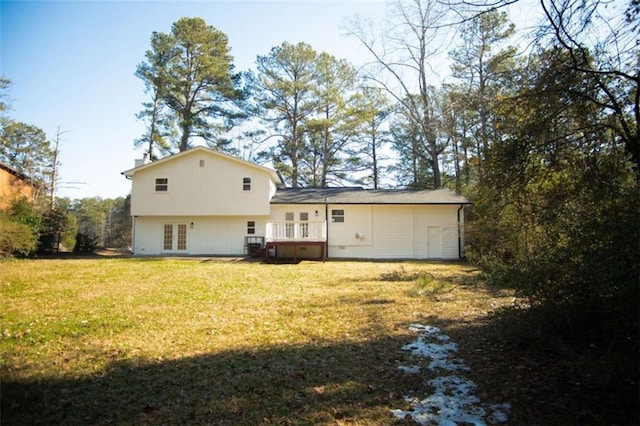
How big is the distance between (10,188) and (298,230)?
1730 cm

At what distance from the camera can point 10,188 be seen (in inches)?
831

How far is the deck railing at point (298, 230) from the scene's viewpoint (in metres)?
17.7

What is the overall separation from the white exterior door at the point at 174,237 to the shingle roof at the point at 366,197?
17.9 feet

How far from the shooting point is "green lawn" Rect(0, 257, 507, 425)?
3090 mm

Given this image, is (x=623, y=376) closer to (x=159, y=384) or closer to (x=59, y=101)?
(x=159, y=384)

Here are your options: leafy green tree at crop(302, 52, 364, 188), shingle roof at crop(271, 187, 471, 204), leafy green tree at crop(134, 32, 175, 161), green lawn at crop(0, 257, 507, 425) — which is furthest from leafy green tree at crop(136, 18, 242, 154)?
green lawn at crop(0, 257, 507, 425)

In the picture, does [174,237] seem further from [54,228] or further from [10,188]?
[10,188]

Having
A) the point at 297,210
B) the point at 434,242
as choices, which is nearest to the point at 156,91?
the point at 297,210

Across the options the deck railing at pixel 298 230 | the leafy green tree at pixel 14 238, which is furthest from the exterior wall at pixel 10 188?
the deck railing at pixel 298 230

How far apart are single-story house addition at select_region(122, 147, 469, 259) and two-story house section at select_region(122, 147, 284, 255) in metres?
0.06

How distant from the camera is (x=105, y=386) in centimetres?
349

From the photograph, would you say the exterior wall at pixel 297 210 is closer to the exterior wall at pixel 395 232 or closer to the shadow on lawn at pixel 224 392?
the exterior wall at pixel 395 232

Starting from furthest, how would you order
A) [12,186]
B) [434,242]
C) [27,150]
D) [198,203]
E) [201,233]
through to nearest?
1. [27,150]
2. [12,186]
3. [201,233]
4. [198,203]
5. [434,242]

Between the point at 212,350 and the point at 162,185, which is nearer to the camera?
the point at 212,350
